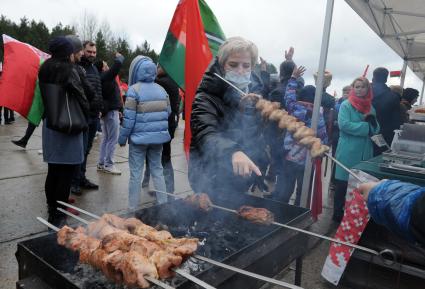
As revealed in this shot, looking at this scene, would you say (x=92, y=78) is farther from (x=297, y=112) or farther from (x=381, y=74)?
(x=381, y=74)

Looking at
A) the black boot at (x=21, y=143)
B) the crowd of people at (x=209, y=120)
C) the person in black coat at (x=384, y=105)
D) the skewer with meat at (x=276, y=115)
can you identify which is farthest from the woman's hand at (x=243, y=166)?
the black boot at (x=21, y=143)

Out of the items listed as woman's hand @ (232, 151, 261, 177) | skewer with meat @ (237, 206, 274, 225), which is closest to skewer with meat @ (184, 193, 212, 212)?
skewer with meat @ (237, 206, 274, 225)

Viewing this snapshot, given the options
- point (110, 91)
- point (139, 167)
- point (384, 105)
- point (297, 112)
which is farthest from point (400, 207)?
point (110, 91)

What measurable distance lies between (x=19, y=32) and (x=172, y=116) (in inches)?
1608

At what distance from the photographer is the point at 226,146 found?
238 centimetres

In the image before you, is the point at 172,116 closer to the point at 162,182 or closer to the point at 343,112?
the point at 162,182

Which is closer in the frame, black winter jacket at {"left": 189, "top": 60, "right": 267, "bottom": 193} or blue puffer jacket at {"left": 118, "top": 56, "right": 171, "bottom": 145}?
black winter jacket at {"left": 189, "top": 60, "right": 267, "bottom": 193}

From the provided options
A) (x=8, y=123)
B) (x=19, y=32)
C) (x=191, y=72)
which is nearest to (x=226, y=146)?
(x=191, y=72)

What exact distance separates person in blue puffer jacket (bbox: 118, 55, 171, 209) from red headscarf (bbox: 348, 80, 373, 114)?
2654mm

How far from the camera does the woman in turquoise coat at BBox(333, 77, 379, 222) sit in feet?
15.4

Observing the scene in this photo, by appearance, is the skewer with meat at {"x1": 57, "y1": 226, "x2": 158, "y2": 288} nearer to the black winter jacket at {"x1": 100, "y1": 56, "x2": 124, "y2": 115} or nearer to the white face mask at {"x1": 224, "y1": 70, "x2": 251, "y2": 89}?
A: the white face mask at {"x1": 224, "y1": 70, "x2": 251, "y2": 89}

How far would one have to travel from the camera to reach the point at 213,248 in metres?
2.60

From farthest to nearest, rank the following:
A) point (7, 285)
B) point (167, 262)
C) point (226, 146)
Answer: point (7, 285) → point (226, 146) → point (167, 262)

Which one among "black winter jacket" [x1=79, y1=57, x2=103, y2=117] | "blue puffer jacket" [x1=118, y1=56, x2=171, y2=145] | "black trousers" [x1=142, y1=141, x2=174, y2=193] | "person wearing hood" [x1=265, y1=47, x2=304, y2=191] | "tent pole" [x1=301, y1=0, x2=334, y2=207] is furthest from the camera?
"black trousers" [x1=142, y1=141, x2=174, y2=193]
